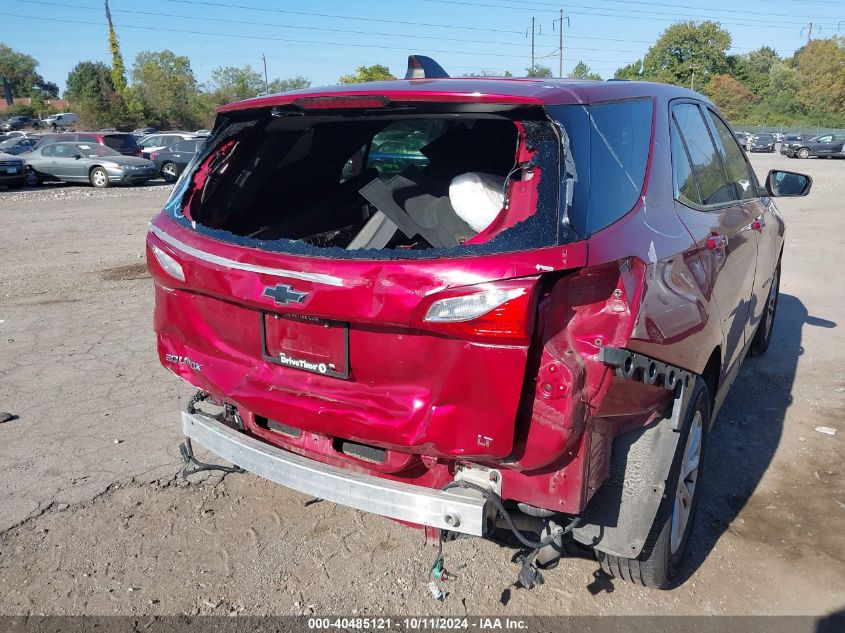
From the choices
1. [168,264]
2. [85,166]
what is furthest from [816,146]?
[168,264]

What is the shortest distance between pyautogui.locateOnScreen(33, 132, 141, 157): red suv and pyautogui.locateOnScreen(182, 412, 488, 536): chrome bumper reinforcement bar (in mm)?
22957

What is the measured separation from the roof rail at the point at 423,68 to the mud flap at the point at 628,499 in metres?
1.84

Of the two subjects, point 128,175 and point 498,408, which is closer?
point 498,408

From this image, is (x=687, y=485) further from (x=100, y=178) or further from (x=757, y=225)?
(x=100, y=178)

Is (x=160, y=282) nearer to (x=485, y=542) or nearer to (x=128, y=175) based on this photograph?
(x=485, y=542)

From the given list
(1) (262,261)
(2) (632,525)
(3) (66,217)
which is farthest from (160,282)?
(3) (66,217)

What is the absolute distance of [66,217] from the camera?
14422mm

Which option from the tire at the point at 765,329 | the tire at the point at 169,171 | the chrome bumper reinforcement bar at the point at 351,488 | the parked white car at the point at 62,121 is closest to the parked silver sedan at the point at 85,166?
the tire at the point at 169,171

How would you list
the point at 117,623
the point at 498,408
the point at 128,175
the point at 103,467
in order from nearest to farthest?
the point at 498,408, the point at 117,623, the point at 103,467, the point at 128,175

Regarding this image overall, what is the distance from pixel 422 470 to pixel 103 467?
224 centimetres

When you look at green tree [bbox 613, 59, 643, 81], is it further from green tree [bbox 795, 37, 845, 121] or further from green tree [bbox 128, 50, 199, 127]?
green tree [bbox 128, 50, 199, 127]

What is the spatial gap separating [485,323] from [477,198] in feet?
2.30

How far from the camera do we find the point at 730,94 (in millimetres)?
86750

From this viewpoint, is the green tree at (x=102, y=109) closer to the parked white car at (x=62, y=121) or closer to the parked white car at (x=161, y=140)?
the parked white car at (x=62, y=121)
